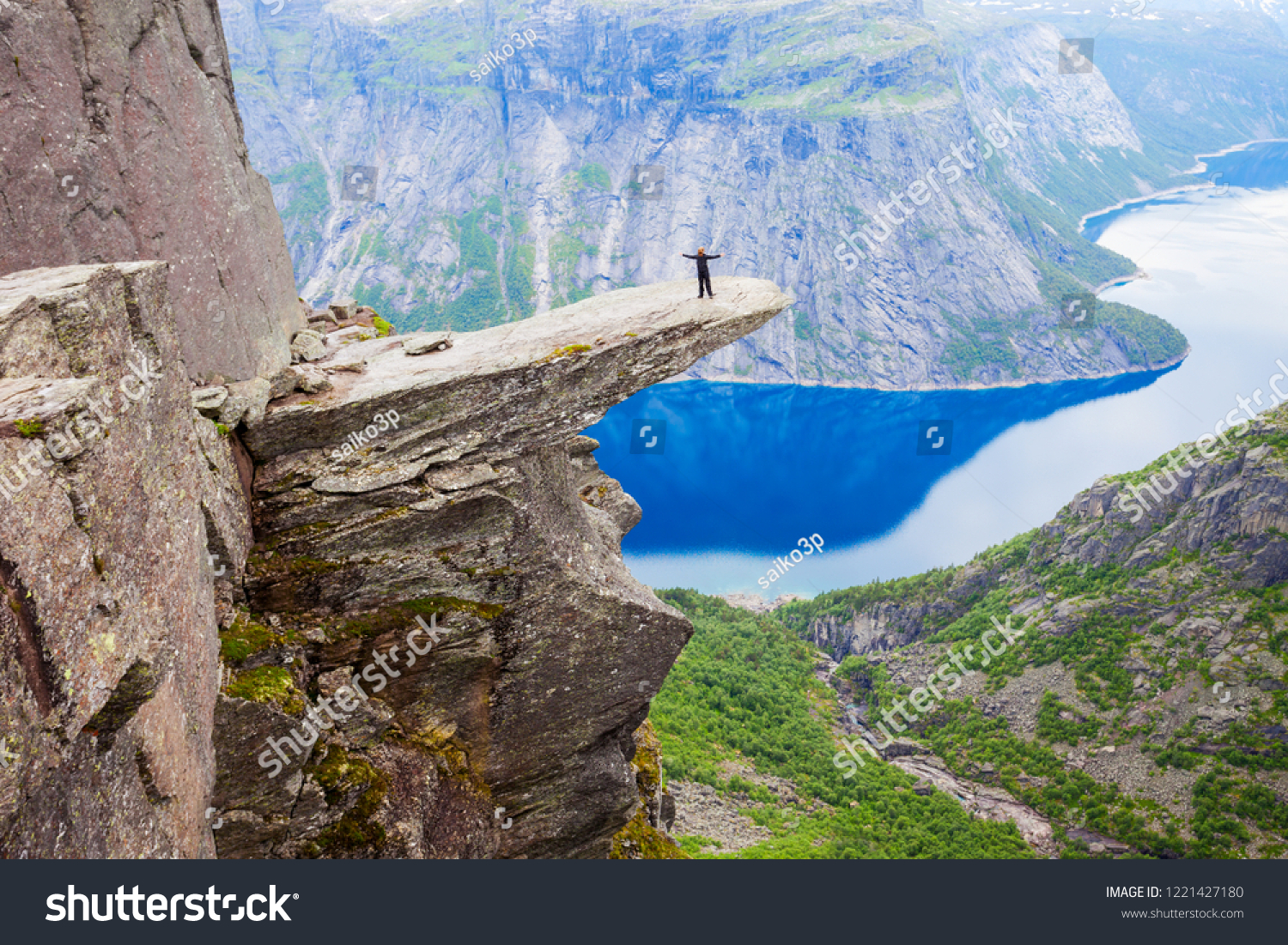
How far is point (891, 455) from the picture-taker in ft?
458

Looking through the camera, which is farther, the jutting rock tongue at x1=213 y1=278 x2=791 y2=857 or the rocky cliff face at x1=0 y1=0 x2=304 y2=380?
the jutting rock tongue at x1=213 y1=278 x2=791 y2=857

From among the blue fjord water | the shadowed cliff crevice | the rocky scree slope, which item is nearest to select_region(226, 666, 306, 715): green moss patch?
the shadowed cliff crevice

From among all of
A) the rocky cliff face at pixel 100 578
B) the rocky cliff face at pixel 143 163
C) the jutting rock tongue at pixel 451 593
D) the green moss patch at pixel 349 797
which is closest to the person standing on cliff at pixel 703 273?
the jutting rock tongue at pixel 451 593

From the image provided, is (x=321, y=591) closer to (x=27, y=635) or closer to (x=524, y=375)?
(x=524, y=375)

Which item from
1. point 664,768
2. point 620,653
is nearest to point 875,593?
point 664,768

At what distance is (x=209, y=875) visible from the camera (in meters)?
7.70

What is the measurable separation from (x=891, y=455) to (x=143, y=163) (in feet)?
450

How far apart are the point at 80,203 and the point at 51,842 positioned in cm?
904

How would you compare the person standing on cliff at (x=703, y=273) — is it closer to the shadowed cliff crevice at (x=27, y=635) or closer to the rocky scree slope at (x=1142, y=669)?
the shadowed cliff crevice at (x=27, y=635)

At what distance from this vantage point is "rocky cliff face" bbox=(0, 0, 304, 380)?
1098 cm

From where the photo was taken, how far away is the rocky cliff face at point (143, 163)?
1098cm

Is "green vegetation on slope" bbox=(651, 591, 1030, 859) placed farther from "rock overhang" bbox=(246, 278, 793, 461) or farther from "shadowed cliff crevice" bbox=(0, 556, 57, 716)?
"shadowed cliff crevice" bbox=(0, 556, 57, 716)

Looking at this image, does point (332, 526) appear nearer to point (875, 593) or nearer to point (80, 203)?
point (80, 203)

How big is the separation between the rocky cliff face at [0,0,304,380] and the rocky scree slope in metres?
53.9
